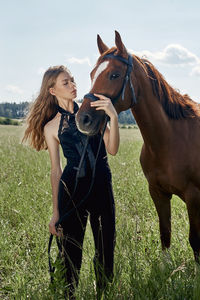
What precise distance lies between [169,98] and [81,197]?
123 cm

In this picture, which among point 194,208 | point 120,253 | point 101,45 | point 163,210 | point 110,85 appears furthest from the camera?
point 163,210

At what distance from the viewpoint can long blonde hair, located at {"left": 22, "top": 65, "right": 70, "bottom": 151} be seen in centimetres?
259

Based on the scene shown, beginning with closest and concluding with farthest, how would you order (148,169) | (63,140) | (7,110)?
(63,140) < (148,169) < (7,110)

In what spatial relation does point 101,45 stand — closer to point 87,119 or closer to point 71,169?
point 87,119

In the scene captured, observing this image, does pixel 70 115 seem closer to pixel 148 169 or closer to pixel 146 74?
pixel 146 74

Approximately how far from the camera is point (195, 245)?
10.1 feet

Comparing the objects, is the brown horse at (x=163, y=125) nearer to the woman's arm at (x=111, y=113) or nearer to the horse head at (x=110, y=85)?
the horse head at (x=110, y=85)

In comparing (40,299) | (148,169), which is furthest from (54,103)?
(40,299)

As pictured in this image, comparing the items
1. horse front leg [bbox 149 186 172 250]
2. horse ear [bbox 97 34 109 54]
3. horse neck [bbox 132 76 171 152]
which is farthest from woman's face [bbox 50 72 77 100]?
horse front leg [bbox 149 186 172 250]

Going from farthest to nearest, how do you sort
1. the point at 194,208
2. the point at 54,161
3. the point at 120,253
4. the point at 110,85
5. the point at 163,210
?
the point at 163,210
the point at 194,208
the point at 54,161
the point at 110,85
the point at 120,253

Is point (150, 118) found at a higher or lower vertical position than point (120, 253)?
higher

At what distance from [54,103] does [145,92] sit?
79 centimetres

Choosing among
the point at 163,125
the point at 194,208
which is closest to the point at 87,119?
the point at 163,125

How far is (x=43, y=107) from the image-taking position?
266cm
